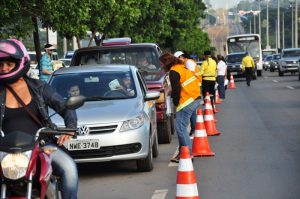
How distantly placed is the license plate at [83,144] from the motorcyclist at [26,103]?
16.2 ft

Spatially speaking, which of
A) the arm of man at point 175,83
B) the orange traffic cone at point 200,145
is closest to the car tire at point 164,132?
the orange traffic cone at point 200,145

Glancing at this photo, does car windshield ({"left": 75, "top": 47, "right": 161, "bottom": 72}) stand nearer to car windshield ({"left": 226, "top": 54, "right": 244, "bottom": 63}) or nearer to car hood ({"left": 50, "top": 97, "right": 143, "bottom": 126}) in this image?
car hood ({"left": 50, "top": 97, "right": 143, "bottom": 126})

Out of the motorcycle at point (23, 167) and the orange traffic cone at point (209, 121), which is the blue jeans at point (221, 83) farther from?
the motorcycle at point (23, 167)

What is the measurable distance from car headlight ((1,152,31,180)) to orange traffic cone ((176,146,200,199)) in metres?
3.19

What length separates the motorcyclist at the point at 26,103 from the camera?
6.11 metres

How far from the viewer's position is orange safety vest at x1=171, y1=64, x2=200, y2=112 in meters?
12.8

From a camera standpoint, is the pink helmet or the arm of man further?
the arm of man

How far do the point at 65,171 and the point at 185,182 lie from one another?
2.33 m

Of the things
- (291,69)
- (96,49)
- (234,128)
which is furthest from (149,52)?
(291,69)

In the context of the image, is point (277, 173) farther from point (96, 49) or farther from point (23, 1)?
point (23, 1)

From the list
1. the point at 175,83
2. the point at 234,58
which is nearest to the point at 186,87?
the point at 175,83

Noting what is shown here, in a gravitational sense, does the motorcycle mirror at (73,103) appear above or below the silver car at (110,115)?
above

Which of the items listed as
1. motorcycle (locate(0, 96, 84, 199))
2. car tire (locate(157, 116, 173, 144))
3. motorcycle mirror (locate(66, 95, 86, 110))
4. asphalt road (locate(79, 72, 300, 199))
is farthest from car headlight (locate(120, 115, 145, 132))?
motorcycle (locate(0, 96, 84, 199))

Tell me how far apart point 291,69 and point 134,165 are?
4418cm
